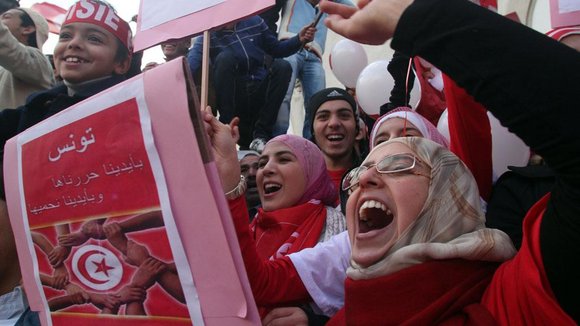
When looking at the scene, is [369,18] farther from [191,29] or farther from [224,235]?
[191,29]

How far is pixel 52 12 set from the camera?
749 centimetres

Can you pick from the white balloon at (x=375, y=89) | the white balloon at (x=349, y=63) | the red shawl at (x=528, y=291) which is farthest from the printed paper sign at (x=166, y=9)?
the white balloon at (x=349, y=63)

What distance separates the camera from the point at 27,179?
65.3 inches

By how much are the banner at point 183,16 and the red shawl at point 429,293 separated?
2.68ft

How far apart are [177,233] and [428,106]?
2.07 metres

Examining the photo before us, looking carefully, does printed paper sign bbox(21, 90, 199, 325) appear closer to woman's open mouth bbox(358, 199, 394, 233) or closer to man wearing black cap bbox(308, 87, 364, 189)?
woman's open mouth bbox(358, 199, 394, 233)

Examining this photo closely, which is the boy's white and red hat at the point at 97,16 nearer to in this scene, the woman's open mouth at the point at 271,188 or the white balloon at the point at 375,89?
the woman's open mouth at the point at 271,188

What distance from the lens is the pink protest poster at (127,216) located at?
51.3 inches

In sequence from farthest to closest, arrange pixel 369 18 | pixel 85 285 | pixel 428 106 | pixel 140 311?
pixel 428 106 < pixel 85 285 < pixel 140 311 < pixel 369 18

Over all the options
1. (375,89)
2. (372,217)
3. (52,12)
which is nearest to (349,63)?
(375,89)

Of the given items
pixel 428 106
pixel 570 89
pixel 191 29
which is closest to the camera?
pixel 570 89

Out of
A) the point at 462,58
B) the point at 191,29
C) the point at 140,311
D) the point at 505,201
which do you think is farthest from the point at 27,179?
the point at 505,201

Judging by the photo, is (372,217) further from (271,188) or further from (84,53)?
(84,53)

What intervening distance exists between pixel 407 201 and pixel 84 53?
164 cm
